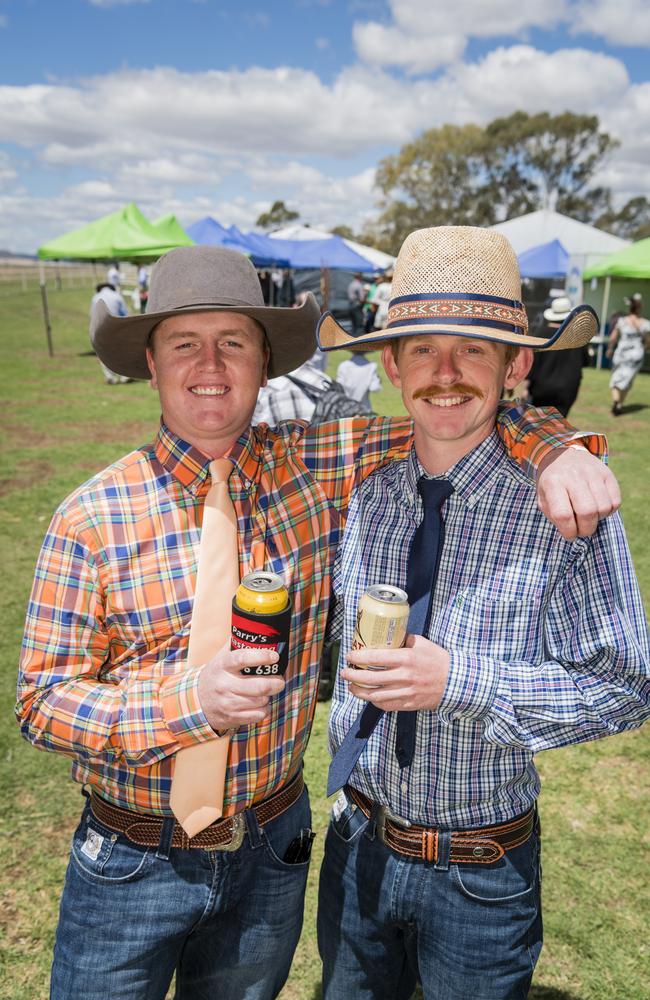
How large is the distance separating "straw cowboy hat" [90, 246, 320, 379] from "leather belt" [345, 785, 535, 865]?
1.27 m

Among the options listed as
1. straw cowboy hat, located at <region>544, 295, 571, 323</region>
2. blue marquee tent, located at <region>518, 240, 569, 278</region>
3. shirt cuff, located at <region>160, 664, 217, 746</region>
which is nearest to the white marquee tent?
blue marquee tent, located at <region>518, 240, 569, 278</region>

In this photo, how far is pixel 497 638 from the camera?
5.25 feet

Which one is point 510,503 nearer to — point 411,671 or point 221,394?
point 411,671

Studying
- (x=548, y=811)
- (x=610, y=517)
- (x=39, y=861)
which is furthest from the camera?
(x=548, y=811)

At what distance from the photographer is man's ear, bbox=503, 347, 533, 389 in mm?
1754

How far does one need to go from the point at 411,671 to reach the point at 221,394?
807 mm

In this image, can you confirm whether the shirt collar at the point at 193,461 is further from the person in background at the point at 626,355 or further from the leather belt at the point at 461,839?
the person in background at the point at 626,355

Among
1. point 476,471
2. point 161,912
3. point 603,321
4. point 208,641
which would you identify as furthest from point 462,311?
point 603,321

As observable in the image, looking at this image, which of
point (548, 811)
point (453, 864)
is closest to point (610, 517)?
point (453, 864)

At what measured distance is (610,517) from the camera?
1.50m

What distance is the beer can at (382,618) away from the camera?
137cm

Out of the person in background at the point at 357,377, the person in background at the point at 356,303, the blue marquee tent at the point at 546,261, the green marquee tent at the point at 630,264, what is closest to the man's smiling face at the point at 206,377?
the person in background at the point at 357,377

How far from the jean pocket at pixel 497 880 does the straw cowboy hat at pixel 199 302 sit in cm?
142

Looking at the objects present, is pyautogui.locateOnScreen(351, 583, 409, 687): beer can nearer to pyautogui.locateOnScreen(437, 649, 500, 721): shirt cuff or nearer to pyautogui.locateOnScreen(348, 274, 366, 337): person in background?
pyautogui.locateOnScreen(437, 649, 500, 721): shirt cuff
